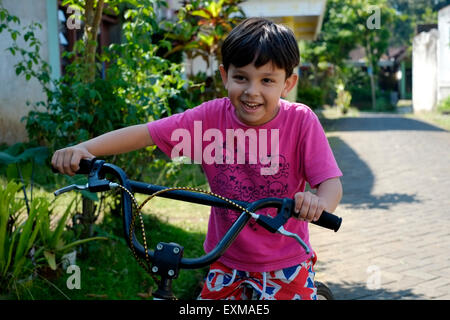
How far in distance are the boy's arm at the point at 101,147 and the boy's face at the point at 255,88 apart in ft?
1.37

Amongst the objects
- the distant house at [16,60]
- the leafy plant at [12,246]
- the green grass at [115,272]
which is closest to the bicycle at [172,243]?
Answer: the green grass at [115,272]

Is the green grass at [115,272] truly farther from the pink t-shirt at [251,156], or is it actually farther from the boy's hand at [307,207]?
the boy's hand at [307,207]

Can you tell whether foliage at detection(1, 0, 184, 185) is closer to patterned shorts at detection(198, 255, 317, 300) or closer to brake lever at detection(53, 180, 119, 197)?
patterned shorts at detection(198, 255, 317, 300)

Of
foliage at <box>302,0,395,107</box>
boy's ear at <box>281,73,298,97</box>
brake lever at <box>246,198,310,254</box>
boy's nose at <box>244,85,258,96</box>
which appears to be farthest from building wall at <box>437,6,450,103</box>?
brake lever at <box>246,198,310,254</box>

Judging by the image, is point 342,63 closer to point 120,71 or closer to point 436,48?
point 436,48

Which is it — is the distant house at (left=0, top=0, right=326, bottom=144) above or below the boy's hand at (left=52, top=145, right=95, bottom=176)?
above

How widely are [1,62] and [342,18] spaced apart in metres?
25.4

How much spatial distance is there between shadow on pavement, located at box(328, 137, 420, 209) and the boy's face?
5.60m

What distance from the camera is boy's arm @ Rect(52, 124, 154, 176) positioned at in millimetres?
1974
